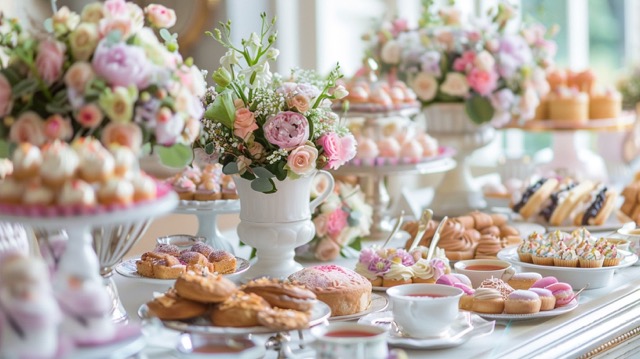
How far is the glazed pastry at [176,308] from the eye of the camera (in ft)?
4.76

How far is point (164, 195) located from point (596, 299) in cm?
99

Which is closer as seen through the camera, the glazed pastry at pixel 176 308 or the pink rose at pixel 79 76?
the pink rose at pixel 79 76

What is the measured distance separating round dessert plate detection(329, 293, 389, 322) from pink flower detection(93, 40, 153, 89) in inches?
23.0

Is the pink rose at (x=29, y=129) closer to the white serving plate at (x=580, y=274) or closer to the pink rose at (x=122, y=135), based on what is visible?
the pink rose at (x=122, y=135)

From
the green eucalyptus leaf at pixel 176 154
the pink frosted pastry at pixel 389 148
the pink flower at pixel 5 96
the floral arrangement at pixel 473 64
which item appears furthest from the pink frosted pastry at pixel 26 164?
the floral arrangement at pixel 473 64

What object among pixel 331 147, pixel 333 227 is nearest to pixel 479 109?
pixel 333 227

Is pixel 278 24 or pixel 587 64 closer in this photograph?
pixel 278 24

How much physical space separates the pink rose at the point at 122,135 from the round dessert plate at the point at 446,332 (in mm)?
470

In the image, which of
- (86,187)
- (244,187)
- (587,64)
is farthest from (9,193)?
(587,64)

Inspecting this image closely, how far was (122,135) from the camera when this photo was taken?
4.47 ft

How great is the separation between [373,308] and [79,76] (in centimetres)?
71

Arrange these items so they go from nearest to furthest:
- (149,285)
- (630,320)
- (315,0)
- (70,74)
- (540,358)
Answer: (70,74), (540,358), (630,320), (149,285), (315,0)

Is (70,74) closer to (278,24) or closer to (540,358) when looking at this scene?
(540,358)

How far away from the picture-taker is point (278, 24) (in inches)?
167
